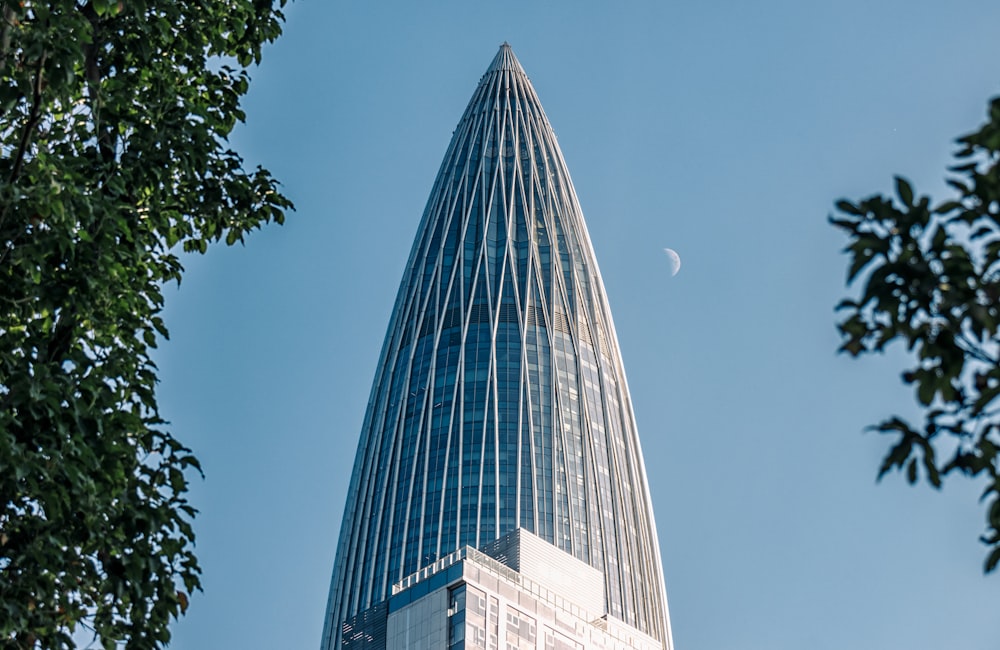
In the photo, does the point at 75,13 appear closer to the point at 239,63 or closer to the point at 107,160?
the point at 107,160

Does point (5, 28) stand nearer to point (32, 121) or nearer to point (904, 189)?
point (32, 121)

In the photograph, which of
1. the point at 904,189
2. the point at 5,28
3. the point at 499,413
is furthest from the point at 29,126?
the point at 499,413

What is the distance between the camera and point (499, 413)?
501 ft

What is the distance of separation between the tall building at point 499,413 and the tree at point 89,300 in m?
126

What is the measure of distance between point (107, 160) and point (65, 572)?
4.72 meters

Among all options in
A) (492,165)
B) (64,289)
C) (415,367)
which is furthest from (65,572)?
(492,165)

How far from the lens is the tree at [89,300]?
571 inches

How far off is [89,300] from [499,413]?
137491 mm

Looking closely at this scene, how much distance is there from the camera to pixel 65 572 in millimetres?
14836

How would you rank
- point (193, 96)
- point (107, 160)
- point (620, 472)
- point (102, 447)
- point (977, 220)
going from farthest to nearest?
point (620, 472), point (193, 96), point (107, 160), point (102, 447), point (977, 220)

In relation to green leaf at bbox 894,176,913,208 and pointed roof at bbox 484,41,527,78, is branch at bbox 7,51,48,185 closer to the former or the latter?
green leaf at bbox 894,176,913,208

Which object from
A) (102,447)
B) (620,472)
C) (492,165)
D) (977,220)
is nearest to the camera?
(977,220)

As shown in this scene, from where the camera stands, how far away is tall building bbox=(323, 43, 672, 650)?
147625 millimetres

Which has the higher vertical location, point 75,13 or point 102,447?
point 75,13
